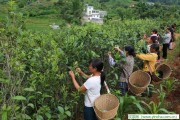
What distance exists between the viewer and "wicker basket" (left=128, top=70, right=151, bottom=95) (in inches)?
249

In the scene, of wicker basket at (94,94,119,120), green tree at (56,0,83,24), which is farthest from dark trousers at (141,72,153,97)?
green tree at (56,0,83,24)

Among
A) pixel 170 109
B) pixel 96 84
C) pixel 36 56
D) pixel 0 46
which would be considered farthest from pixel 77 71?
pixel 170 109

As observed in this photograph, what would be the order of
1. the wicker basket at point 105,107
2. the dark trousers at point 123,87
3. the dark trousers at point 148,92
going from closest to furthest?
the wicker basket at point 105,107, the dark trousers at point 123,87, the dark trousers at point 148,92

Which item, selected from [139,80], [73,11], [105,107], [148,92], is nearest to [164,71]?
[148,92]

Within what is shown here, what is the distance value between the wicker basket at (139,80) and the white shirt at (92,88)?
204 cm

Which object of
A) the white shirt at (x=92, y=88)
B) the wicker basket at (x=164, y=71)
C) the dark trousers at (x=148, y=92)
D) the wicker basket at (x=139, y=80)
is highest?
the white shirt at (x=92, y=88)

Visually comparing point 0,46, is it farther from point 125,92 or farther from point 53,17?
point 53,17

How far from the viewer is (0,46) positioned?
3.47m

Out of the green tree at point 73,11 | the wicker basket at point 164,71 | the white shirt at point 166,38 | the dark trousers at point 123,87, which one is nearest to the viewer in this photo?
the dark trousers at point 123,87

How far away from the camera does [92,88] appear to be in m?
4.25

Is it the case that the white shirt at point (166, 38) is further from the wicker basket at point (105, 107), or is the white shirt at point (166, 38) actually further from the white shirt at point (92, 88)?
the white shirt at point (92, 88)

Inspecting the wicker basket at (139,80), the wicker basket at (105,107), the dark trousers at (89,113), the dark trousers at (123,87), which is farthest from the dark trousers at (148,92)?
the dark trousers at (89,113)

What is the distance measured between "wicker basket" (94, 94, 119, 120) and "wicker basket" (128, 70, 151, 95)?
5.33 ft

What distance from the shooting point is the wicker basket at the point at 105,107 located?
4363 millimetres
